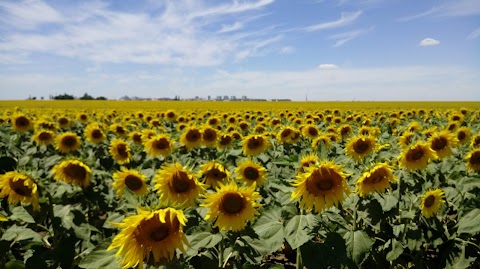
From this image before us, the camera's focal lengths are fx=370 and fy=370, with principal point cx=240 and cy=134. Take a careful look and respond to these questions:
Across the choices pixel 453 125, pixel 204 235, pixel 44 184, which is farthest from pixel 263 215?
pixel 453 125

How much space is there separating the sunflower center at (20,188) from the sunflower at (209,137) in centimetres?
367

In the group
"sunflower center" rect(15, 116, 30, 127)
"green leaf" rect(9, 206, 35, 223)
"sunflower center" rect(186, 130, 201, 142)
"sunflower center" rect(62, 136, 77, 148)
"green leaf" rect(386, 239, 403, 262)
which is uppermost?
"sunflower center" rect(15, 116, 30, 127)

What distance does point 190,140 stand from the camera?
21.8 feet

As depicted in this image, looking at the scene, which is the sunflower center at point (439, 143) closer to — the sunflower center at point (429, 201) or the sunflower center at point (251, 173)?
the sunflower center at point (429, 201)

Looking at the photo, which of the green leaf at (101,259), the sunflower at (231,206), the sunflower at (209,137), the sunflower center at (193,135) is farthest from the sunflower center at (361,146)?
the green leaf at (101,259)

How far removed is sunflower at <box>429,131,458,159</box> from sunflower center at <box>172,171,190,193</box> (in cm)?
388

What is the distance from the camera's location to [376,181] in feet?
11.1

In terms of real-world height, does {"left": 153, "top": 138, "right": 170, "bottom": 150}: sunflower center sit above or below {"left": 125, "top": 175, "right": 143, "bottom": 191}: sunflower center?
above

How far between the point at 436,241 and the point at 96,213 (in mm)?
4616

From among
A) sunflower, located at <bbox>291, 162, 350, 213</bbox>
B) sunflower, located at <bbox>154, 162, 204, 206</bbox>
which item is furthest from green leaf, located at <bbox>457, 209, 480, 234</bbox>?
sunflower, located at <bbox>154, 162, 204, 206</bbox>

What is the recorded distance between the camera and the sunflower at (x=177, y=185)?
299 cm

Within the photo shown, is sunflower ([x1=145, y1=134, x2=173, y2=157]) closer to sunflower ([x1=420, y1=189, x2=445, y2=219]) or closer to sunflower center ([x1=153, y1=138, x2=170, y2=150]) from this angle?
sunflower center ([x1=153, y1=138, x2=170, y2=150])

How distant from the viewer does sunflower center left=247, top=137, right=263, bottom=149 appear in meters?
6.03

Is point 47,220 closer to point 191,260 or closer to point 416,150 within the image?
point 191,260
